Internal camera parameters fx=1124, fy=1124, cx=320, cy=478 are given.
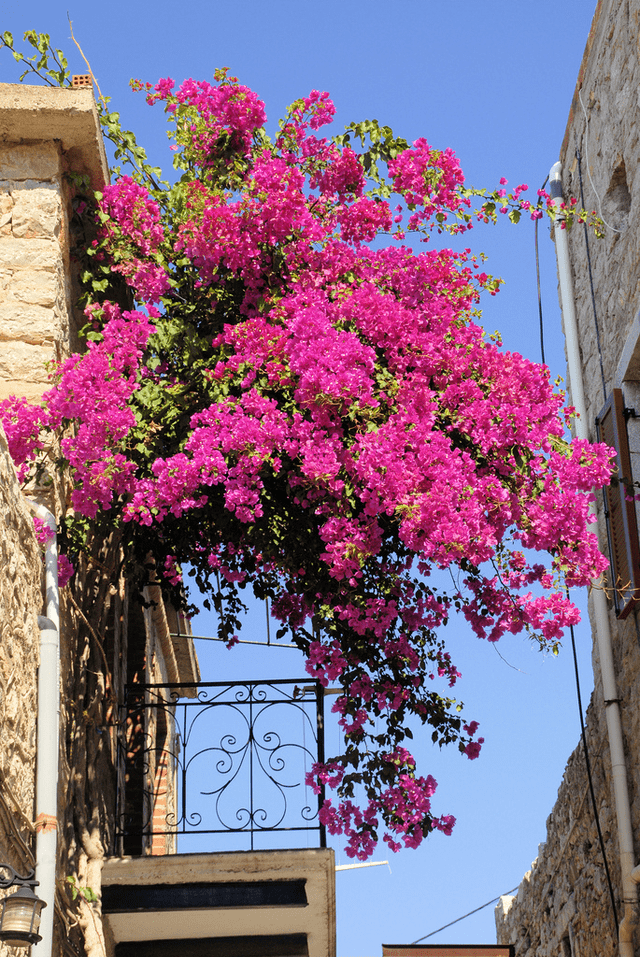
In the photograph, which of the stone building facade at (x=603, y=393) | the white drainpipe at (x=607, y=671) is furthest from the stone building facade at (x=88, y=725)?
the stone building facade at (x=603, y=393)

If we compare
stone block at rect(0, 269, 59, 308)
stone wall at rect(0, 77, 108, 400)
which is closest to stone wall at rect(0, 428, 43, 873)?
stone wall at rect(0, 77, 108, 400)

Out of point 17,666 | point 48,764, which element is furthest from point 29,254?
point 48,764

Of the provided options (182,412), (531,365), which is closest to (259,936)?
(182,412)

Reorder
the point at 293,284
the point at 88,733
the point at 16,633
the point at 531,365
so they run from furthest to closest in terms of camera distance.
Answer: the point at 88,733
the point at 293,284
the point at 531,365
the point at 16,633

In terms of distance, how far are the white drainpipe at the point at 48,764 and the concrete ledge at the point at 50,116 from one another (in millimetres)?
2783

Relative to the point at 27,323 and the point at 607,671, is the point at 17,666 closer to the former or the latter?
the point at 27,323

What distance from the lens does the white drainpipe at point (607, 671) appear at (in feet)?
23.6

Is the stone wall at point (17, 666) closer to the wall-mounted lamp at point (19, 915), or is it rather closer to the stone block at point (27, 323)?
the wall-mounted lamp at point (19, 915)

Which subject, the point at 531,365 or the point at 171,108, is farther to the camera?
the point at 171,108

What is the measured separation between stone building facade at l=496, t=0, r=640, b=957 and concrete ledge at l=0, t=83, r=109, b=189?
3.67 meters

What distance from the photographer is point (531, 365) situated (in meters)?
5.73

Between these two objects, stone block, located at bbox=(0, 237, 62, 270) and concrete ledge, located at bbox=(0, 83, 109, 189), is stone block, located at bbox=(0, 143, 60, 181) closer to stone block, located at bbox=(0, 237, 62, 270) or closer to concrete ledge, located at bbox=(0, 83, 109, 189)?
concrete ledge, located at bbox=(0, 83, 109, 189)

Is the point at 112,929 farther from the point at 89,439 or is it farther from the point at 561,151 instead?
the point at 561,151

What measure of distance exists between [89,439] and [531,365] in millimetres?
2248
